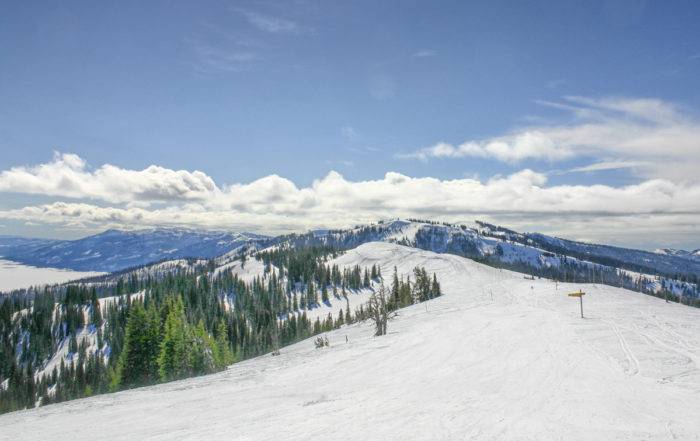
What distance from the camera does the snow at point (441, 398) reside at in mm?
11734

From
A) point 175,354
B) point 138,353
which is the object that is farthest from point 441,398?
point 138,353

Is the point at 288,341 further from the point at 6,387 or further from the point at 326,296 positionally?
the point at 6,387

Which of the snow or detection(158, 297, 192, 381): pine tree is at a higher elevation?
the snow

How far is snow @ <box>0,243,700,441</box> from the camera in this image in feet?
38.5

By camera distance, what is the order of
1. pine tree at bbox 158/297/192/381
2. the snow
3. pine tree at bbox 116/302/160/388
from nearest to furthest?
the snow < pine tree at bbox 158/297/192/381 < pine tree at bbox 116/302/160/388

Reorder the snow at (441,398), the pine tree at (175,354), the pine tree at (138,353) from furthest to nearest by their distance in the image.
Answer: the pine tree at (138,353), the pine tree at (175,354), the snow at (441,398)

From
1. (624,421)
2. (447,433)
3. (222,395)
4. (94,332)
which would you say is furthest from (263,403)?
(94,332)

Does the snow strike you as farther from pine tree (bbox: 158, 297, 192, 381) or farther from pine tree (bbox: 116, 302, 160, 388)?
pine tree (bbox: 116, 302, 160, 388)

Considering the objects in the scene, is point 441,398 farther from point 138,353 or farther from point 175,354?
point 138,353

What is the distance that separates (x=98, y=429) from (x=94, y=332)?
7906 inches

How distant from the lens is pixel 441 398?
581 inches

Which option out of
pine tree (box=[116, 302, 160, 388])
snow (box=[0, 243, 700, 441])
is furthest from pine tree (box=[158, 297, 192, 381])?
snow (box=[0, 243, 700, 441])

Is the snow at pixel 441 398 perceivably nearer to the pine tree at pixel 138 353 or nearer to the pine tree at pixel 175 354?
the pine tree at pixel 175 354

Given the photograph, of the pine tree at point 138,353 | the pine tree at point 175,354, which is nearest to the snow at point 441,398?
the pine tree at point 175,354
